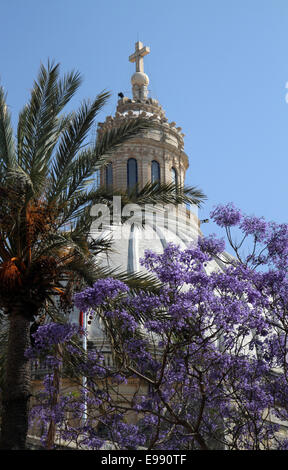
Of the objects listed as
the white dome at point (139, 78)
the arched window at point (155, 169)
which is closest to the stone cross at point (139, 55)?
the white dome at point (139, 78)

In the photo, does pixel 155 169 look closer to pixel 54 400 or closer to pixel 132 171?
pixel 132 171

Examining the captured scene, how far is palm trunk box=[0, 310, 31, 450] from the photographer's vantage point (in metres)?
11.4

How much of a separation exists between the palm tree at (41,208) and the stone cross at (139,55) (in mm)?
26865

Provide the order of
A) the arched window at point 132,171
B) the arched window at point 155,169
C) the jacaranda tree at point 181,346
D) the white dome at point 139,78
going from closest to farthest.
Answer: the jacaranda tree at point 181,346, the arched window at point 132,171, the arched window at point 155,169, the white dome at point 139,78

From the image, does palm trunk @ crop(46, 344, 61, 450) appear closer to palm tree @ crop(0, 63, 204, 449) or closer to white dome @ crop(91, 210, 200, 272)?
palm tree @ crop(0, 63, 204, 449)

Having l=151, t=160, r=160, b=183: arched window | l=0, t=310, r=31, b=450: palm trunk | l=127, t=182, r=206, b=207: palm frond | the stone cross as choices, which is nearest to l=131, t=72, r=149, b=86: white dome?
the stone cross

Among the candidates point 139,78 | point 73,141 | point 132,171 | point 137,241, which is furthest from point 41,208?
point 139,78

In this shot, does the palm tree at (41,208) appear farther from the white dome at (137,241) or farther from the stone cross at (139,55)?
the stone cross at (139,55)

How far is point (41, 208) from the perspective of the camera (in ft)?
41.4

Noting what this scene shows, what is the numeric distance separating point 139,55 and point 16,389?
102ft

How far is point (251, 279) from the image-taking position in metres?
12.5

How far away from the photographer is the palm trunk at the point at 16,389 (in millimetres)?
11359

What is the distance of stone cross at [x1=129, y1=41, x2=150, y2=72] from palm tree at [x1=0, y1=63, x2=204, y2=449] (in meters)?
26.9
